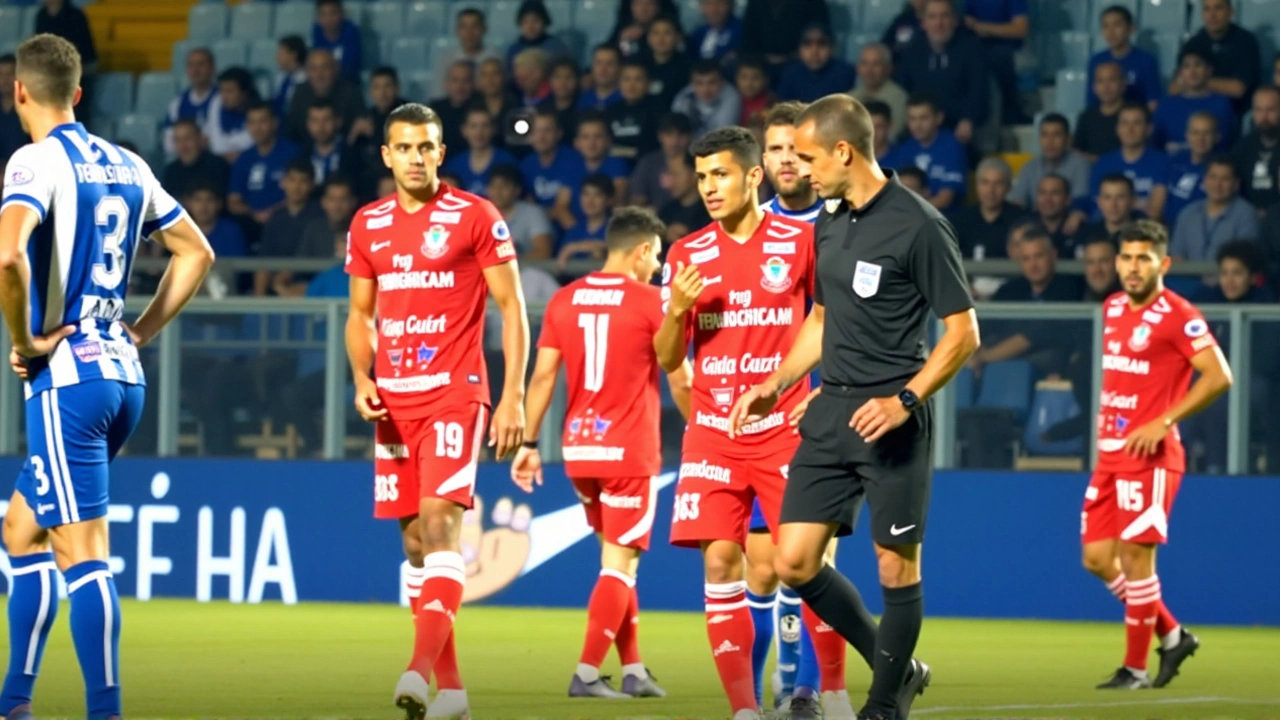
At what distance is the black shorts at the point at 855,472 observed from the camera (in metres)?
6.91

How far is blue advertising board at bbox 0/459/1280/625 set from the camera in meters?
13.2

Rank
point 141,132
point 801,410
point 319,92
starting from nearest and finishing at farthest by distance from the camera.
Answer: point 801,410, point 319,92, point 141,132

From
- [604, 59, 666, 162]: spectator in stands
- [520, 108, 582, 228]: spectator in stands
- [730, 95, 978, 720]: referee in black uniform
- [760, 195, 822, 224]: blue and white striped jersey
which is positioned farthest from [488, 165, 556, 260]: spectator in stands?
[730, 95, 978, 720]: referee in black uniform

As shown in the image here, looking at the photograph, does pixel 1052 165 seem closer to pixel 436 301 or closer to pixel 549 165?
pixel 549 165

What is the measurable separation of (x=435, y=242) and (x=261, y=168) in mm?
10065

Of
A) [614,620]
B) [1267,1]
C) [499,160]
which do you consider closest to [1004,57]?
[1267,1]

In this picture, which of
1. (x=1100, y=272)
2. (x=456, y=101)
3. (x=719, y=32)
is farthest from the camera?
(x=719, y=32)

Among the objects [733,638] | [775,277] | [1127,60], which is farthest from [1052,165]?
[733,638]

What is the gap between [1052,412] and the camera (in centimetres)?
1314

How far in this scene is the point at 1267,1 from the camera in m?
16.8

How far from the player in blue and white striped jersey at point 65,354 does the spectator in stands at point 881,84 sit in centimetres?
1013

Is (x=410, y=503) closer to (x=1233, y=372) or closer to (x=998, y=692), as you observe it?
(x=998, y=692)

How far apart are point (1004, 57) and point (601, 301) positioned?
7895 millimetres

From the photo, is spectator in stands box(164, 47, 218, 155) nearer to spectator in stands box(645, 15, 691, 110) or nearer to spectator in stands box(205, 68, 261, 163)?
spectator in stands box(205, 68, 261, 163)
